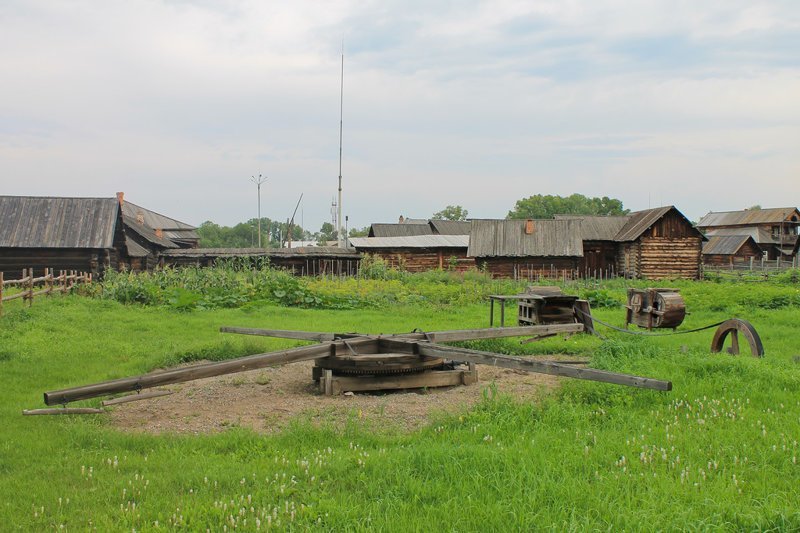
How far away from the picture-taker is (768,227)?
6700cm

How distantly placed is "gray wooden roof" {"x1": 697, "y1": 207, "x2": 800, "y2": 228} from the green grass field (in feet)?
217

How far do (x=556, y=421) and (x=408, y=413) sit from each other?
1.79 meters

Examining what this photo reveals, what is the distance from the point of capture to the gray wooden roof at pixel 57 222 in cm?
2846

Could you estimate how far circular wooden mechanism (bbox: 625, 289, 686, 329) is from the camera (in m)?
11.6

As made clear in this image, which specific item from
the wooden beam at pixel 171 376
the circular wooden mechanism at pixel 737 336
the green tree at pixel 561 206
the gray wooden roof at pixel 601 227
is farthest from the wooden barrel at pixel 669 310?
the green tree at pixel 561 206

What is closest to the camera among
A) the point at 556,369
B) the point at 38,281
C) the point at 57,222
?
the point at 556,369

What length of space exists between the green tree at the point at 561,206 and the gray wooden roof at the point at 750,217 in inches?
580

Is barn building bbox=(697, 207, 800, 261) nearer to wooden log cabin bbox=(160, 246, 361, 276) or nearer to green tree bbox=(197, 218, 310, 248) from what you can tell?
wooden log cabin bbox=(160, 246, 361, 276)

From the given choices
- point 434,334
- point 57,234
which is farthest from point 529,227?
point 434,334

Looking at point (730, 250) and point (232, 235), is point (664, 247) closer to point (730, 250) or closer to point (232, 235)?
point (730, 250)

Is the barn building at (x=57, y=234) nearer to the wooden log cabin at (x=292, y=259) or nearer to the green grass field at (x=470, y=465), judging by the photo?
the wooden log cabin at (x=292, y=259)

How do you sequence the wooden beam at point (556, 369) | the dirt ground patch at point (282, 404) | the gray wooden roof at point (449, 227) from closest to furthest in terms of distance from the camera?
the wooden beam at point (556, 369)
the dirt ground patch at point (282, 404)
the gray wooden roof at point (449, 227)

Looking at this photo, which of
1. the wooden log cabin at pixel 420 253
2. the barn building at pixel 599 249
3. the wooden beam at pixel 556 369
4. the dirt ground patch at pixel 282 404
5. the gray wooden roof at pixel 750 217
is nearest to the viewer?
the wooden beam at pixel 556 369

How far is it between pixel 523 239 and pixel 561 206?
60.7 meters
